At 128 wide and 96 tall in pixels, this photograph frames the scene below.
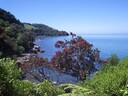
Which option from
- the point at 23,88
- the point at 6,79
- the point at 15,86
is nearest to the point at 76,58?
the point at 23,88

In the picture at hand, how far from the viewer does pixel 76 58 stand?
20.2 m

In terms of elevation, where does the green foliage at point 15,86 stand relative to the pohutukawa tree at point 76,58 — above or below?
above

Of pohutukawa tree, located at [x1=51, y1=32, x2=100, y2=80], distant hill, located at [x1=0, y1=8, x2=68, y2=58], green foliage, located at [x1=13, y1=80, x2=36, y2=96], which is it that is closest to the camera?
green foliage, located at [x1=13, y1=80, x2=36, y2=96]

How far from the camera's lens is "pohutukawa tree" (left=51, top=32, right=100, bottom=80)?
19859 millimetres

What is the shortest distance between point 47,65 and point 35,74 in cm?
120

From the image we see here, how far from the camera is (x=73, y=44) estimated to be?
798 inches

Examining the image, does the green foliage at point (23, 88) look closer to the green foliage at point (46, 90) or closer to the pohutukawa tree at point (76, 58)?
the green foliage at point (46, 90)

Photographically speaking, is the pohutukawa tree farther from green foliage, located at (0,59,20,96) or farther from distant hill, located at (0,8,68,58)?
distant hill, located at (0,8,68,58)

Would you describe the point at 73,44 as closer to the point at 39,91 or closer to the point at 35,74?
the point at 35,74

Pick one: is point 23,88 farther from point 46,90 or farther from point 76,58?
point 76,58

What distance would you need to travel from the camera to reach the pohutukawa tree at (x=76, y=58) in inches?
782

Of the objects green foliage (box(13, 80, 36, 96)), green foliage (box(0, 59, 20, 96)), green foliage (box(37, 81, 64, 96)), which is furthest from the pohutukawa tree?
green foliage (box(0, 59, 20, 96))

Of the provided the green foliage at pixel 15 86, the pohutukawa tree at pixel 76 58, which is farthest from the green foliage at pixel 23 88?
the pohutukawa tree at pixel 76 58

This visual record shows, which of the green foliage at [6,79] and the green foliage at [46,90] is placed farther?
the green foliage at [46,90]
